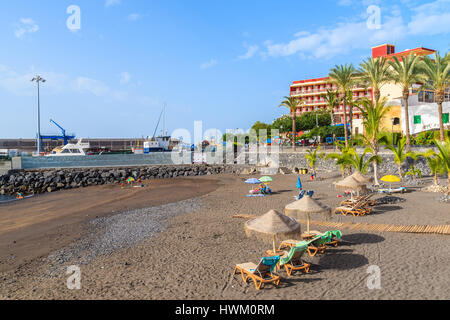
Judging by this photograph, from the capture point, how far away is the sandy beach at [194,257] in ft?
25.6

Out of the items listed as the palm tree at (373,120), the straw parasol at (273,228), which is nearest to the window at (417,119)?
the palm tree at (373,120)

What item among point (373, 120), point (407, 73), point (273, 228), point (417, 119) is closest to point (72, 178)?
point (373, 120)

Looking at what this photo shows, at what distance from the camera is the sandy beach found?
781cm

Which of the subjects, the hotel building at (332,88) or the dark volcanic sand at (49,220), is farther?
the hotel building at (332,88)

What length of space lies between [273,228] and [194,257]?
316cm

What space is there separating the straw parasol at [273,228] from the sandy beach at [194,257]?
1164 mm

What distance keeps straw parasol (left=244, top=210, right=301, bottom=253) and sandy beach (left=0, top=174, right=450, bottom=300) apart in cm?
116

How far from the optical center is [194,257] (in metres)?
10.3

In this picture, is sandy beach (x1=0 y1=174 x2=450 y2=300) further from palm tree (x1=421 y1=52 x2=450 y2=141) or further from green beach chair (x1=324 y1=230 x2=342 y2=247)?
palm tree (x1=421 y1=52 x2=450 y2=141)

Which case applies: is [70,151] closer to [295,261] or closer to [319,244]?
[319,244]

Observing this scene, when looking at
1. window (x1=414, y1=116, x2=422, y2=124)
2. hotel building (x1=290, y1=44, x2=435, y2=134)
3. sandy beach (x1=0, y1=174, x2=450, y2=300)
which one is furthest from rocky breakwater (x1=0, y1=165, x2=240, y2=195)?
hotel building (x1=290, y1=44, x2=435, y2=134)

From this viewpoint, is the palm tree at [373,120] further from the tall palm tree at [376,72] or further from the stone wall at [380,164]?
the tall palm tree at [376,72]
